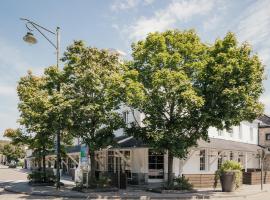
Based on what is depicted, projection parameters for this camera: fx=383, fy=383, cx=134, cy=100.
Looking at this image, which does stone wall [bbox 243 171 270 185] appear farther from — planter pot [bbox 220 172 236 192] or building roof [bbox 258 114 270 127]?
building roof [bbox 258 114 270 127]

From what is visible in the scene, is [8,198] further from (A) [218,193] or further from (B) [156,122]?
(A) [218,193]

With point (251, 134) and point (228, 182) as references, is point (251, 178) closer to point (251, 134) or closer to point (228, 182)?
point (228, 182)

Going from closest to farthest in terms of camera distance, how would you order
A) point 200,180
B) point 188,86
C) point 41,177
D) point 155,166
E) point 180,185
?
1. point 188,86
2. point 180,185
3. point 200,180
4. point 41,177
5. point 155,166

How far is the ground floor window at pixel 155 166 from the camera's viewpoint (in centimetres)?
2786

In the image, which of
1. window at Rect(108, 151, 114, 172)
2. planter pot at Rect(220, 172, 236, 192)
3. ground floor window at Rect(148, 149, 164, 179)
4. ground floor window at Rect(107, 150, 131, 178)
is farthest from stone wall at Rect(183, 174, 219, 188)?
window at Rect(108, 151, 114, 172)

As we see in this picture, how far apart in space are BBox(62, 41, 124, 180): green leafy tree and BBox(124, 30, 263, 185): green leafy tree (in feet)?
4.55

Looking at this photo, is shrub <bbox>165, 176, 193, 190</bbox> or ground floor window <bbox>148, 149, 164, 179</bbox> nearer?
shrub <bbox>165, 176, 193, 190</bbox>

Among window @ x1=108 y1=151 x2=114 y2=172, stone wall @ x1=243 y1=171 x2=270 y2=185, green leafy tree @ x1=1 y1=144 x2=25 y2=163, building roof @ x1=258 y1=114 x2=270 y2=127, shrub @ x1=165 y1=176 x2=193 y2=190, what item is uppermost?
building roof @ x1=258 y1=114 x2=270 y2=127

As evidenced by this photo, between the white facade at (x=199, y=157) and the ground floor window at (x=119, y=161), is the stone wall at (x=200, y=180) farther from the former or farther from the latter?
the ground floor window at (x=119, y=161)

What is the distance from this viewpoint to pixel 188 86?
20.2 metres

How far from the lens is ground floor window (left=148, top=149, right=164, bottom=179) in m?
27.9

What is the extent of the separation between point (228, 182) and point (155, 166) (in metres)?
6.34

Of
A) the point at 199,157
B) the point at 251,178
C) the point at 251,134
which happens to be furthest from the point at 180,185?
the point at 251,134

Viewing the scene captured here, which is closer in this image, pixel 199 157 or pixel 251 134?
pixel 199 157
